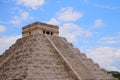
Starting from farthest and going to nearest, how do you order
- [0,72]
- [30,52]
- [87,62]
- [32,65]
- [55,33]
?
[55,33] → [87,62] → [0,72] → [30,52] → [32,65]

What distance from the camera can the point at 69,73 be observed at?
21922 mm

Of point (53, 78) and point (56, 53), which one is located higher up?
point (56, 53)

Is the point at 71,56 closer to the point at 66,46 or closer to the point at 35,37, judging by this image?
the point at 66,46

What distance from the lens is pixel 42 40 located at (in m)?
24.5

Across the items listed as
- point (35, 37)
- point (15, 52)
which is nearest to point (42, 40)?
point (35, 37)

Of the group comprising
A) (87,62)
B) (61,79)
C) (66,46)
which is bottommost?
(61,79)

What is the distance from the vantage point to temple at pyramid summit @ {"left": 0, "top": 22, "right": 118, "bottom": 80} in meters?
20.5

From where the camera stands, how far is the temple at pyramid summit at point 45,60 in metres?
20.5

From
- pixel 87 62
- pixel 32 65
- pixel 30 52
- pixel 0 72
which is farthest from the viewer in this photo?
pixel 87 62

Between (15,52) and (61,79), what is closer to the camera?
(61,79)

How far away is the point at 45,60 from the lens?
857 inches

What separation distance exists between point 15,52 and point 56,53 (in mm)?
4200

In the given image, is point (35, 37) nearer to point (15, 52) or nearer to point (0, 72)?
point (15, 52)

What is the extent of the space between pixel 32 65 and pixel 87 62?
288 inches
